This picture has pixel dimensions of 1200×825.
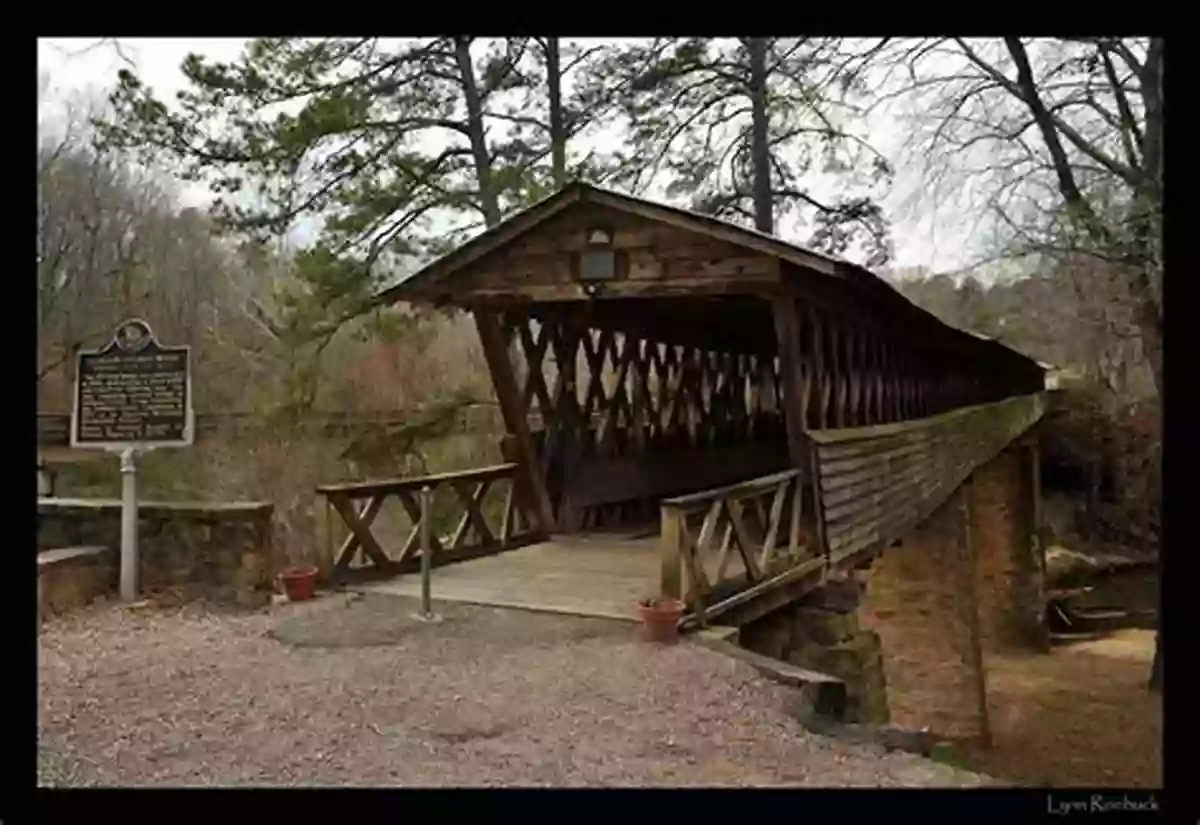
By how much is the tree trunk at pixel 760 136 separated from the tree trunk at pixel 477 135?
68 cm

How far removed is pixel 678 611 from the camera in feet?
9.41

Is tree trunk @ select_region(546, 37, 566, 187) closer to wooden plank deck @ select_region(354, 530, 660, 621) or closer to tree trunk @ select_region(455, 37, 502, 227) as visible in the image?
tree trunk @ select_region(455, 37, 502, 227)

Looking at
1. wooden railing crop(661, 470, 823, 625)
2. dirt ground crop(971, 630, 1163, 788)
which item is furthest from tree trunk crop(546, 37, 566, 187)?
dirt ground crop(971, 630, 1163, 788)

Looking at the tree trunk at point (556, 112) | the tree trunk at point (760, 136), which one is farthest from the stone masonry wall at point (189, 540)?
the tree trunk at point (760, 136)

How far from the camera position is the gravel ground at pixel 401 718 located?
2.31m

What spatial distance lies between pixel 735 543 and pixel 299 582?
1.29 meters

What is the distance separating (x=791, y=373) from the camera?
3557 mm

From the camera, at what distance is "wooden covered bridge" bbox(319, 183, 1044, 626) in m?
3.14

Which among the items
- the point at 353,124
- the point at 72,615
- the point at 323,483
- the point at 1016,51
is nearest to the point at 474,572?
the point at 323,483

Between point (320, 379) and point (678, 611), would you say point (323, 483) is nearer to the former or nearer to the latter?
point (320, 379)

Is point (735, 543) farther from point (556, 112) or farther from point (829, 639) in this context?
point (556, 112)

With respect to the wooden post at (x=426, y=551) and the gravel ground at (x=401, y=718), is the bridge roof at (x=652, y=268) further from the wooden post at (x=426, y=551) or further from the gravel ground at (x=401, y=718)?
the gravel ground at (x=401, y=718)

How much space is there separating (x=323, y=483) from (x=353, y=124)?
984 millimetres

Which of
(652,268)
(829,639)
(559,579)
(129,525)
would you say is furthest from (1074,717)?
(129,525)
